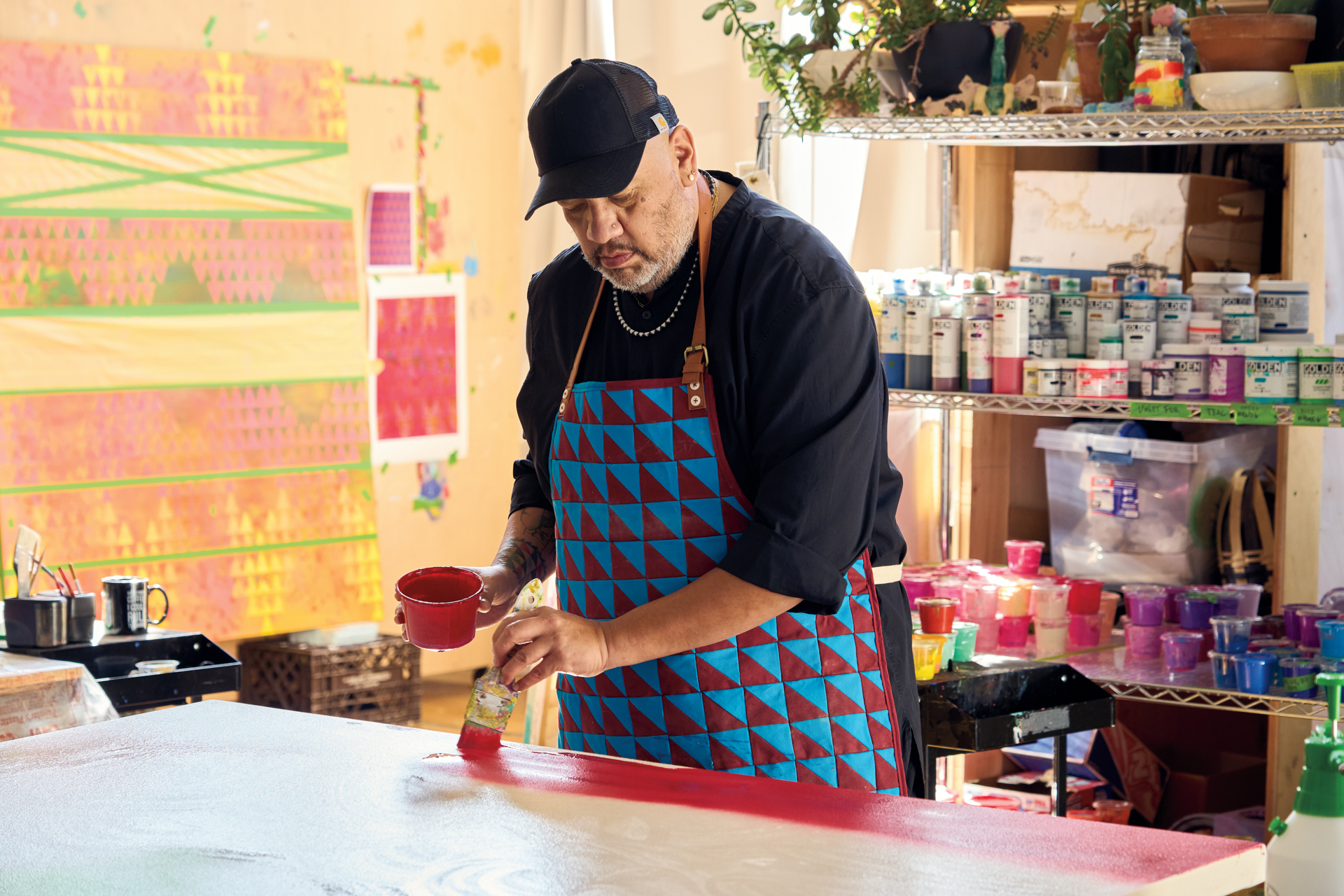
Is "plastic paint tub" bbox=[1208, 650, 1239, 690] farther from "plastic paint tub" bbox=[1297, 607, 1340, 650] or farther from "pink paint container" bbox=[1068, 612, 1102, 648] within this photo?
"pink paint container" bbox=[1068, 612, 1102, 648]

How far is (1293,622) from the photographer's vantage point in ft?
8.79

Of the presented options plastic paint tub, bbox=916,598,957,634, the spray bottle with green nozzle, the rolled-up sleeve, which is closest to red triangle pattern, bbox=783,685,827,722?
the rolled-up sleeve

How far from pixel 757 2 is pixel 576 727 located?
7.15ft

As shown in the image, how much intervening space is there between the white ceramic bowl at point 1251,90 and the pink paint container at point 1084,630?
1.01 meters

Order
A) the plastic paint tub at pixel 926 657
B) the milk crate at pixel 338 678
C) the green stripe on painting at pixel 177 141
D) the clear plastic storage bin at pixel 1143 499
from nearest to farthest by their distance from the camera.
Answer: the plastic paint tub at pixel 926 657, the clear plastic storage bin at pixel 1143 499, the green stripe on painting at pixel 177 141, the milk crate at pixel 338 678

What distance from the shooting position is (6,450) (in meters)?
4.04

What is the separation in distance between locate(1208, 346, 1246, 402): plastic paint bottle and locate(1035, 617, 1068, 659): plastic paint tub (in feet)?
1.79

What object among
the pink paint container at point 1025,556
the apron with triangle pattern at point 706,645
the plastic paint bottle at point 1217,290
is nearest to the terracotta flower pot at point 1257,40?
the plastic paint bottle at point 1217,290

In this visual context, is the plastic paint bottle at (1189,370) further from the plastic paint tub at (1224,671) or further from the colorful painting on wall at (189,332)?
the colorful painting on wall at (189,332)

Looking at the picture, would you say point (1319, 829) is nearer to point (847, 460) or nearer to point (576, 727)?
point (847, 460)

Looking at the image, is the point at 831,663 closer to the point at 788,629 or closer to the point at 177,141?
the point at 788,629

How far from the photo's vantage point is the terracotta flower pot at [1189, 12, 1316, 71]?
95.6 inches

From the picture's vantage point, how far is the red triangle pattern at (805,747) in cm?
171

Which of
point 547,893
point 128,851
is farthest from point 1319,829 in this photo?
point 128,851
